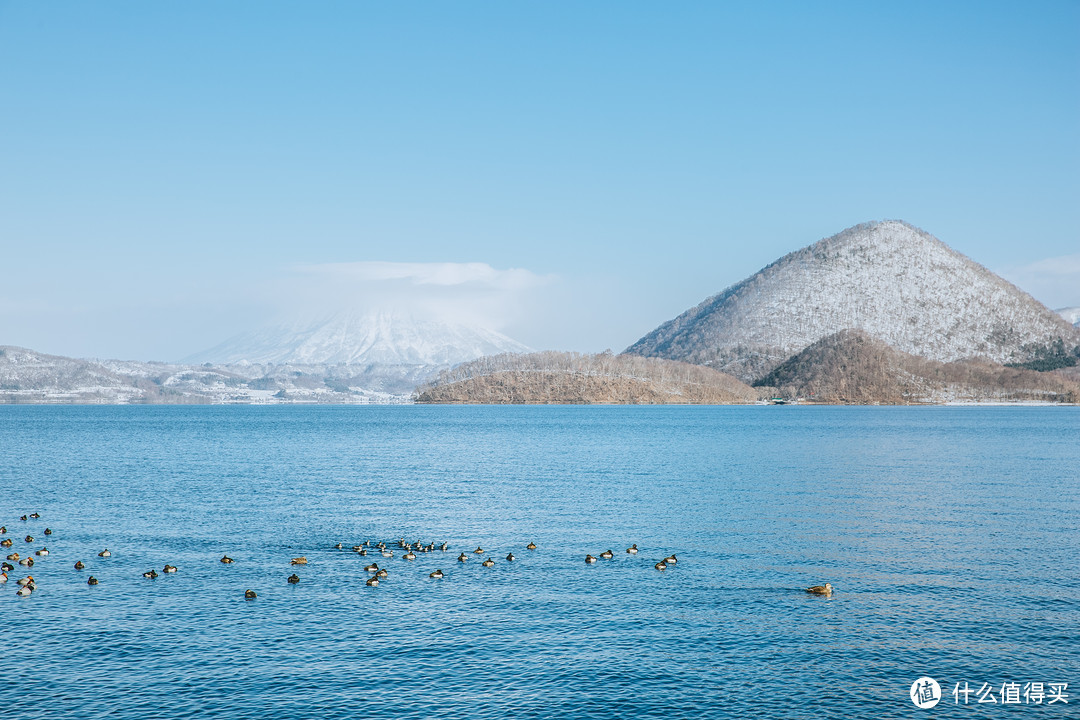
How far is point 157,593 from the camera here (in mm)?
50219

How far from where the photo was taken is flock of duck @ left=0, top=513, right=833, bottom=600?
52.1 meters

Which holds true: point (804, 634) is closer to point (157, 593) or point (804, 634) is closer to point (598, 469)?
point (157, 593)

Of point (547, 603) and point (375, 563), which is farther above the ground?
point (375, 563)

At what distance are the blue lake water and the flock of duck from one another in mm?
745

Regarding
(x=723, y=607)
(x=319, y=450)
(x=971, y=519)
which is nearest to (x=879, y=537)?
(x=971, y=519)

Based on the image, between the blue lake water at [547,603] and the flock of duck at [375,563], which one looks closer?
the blue lake water at [547,603]

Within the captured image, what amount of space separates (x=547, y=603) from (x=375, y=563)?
602 inches

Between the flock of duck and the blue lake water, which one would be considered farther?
the flock of duck

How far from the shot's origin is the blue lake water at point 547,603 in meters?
35.4

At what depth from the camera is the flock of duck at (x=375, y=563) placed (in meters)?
52.1

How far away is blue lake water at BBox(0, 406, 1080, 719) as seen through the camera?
35406mm

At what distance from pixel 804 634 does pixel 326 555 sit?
3491 centimetres

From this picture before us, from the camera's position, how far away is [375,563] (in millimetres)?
57656

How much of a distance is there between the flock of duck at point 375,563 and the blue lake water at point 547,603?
74 centimetres
